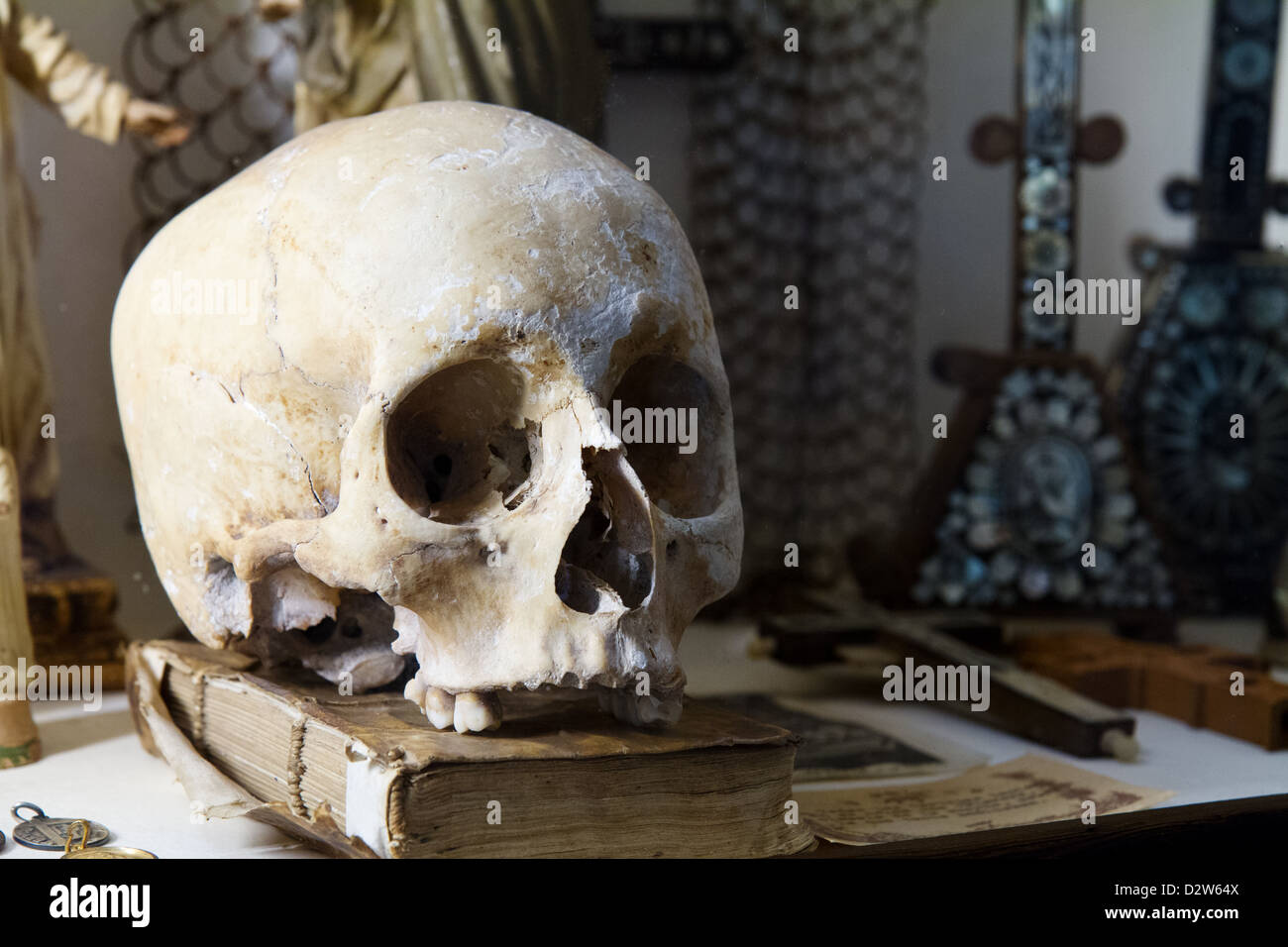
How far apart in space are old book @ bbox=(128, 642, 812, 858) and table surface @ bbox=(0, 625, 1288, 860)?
0.05 m

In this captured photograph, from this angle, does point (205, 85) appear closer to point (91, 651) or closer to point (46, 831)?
point (91, 651)

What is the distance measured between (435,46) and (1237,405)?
2014mm

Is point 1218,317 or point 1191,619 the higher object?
point 1218,317

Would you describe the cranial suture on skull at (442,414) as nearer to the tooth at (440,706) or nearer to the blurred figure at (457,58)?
the tooth at (440,706)

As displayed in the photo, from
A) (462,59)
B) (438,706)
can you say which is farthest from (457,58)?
(438,706)

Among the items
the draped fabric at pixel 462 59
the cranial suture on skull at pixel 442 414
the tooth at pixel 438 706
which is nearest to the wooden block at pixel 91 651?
the cranial suture on skull at pixel 442 414

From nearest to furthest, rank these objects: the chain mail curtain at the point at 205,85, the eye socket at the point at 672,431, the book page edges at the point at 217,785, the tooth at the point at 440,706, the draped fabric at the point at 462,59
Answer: the book page edges at the point at 217,785, the tooth at the point at 440,706, the eye socket at the point at 672,431, the draped fabric at the point at 462,59, the chain mail curtain at the point at 205,85

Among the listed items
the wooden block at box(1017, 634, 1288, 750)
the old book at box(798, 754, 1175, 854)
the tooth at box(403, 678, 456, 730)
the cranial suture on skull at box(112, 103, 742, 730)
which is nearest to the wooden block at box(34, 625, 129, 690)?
the cranial suture on skull at box(112, 103, 742, 730)

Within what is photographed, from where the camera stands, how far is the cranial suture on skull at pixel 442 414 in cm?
150

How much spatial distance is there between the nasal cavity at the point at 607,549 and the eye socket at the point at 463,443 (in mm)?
87

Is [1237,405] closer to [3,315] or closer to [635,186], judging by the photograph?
[635,186]

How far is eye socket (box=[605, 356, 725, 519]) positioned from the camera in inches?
67.4

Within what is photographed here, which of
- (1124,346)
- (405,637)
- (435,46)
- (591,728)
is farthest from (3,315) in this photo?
(1124,346)

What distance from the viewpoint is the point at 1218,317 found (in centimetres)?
318
